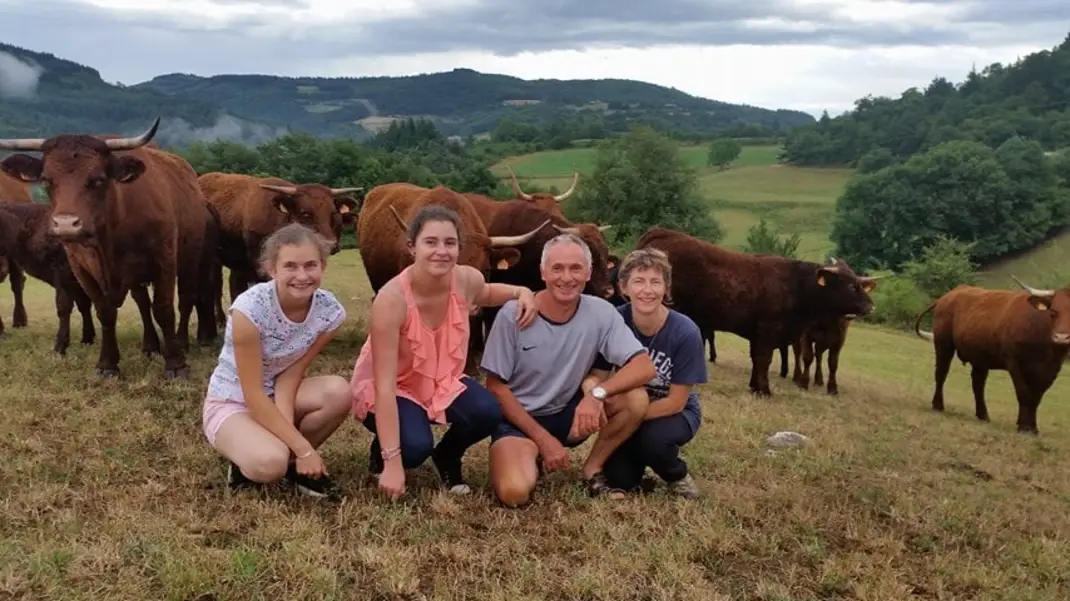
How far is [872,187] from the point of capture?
194 ft

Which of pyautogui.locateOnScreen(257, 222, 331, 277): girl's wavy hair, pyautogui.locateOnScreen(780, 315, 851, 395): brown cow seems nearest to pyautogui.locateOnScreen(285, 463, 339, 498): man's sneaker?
pyautogui.locateOnScreen(257, 222, 331, 277): girl's wavy hair

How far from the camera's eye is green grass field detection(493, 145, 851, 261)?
209ft

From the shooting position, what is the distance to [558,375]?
5051mm

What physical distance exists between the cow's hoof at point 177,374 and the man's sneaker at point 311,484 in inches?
139

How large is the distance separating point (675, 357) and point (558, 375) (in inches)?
28.2

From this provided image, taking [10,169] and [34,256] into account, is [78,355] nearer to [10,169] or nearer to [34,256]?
[34,256]

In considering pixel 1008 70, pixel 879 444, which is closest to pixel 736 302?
pixel 879 444

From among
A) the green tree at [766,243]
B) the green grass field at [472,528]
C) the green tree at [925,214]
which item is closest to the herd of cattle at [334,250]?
the green grass field at [472,528]

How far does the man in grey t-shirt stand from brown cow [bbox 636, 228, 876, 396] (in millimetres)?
6516

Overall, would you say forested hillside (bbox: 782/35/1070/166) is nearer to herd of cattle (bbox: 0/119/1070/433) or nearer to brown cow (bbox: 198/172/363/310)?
herd of cattle (bbox: 0/119/1070/433)

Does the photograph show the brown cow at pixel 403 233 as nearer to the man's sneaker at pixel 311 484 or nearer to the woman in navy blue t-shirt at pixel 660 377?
the woman in navy blue t-shirt at pixel 660 377

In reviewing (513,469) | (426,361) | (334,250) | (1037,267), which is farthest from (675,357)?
(1037,267)

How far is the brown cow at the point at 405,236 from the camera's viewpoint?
8969 mm

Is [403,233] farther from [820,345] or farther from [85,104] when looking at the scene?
[85,104]
